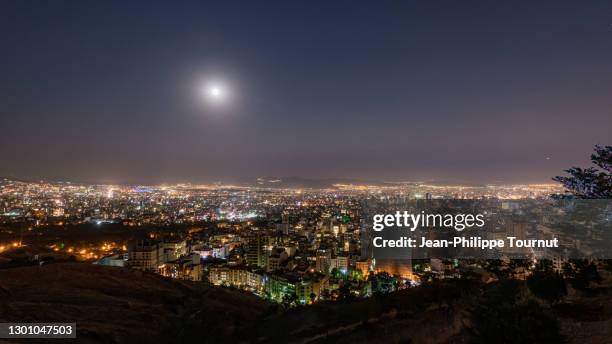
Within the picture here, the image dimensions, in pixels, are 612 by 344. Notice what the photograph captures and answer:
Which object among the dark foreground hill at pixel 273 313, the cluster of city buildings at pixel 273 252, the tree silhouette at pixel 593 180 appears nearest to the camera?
the dark foreground hill at pixel 273 313

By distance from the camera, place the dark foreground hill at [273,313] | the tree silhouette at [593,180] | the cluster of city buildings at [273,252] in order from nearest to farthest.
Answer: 1. the dark foreground hill at [273,313]
2. the tree silhouette at [593,180]
3. the cluster of city buildings at [273,252]

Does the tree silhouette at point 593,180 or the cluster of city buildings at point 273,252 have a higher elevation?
the tree silhouette at point 593,180

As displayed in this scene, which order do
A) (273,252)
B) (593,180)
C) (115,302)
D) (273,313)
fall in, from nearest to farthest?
(593,180)
(115,302)
(273,313)
(273,252)

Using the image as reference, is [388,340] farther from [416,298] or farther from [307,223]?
[307,223]

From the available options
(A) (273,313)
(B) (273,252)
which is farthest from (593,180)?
(B) (273,252)

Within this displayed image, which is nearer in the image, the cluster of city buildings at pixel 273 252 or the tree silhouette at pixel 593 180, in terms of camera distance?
the tree silhouette at pixel 593 180

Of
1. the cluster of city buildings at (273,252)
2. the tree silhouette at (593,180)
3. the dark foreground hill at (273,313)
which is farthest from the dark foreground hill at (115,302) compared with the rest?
the tree silhouette at (593,180)

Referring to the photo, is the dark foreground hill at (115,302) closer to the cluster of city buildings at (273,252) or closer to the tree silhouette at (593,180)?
the cluster of city buildings at (273,252)

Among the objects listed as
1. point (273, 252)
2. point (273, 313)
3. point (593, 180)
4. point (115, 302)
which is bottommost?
point (273, 252)

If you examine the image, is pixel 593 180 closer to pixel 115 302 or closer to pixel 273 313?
pixel 273 313

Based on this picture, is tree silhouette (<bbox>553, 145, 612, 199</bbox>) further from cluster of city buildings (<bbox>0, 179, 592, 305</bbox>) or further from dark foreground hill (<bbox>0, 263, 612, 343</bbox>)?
cluster of city buildings (<bbox>0, 179, 592, 305</bbox>)
